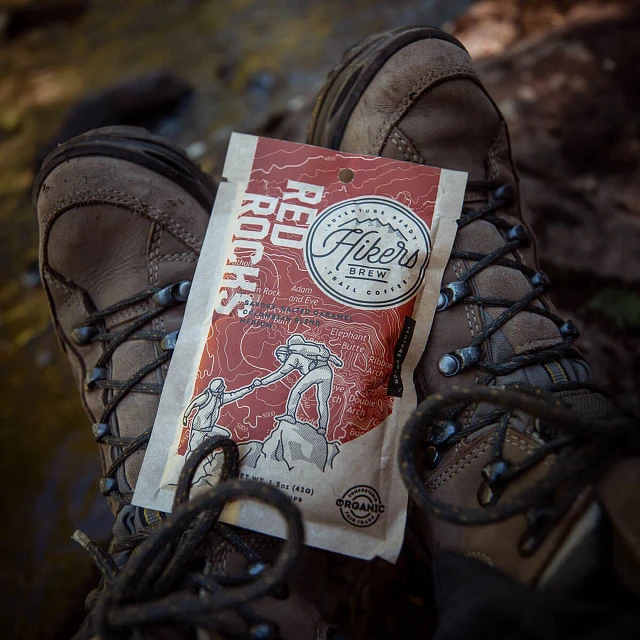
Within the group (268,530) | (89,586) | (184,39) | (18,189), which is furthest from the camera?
(184,39)

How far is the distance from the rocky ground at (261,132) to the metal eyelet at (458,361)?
23 centimetres

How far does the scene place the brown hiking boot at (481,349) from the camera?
592 millimetres

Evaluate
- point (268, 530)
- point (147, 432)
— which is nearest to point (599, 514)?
point (268, 530)

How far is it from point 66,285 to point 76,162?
0.72 ft

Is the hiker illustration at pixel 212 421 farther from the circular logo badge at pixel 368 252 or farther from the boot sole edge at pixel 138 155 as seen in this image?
the boot sole edge at pixel 138 155

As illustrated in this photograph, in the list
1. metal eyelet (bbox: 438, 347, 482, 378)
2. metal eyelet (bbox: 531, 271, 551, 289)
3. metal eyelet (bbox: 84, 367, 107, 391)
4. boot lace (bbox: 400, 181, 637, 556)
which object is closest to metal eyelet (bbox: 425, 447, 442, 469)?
boot lace (bbox: 400, 181, 637, 556)

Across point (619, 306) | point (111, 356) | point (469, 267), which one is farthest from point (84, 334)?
point (619, 306)

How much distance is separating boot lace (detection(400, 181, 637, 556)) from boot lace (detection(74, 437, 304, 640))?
19 cm

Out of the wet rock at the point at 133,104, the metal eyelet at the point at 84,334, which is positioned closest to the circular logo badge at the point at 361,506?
the metal eyelet at the point at 84,334

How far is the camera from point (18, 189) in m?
1.70

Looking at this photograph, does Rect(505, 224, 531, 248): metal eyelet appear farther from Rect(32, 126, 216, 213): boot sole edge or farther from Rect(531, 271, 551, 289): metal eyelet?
Rect(32, 126, 216, 213): boot sole edge

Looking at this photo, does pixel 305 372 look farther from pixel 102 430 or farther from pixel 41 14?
pixel 41 14

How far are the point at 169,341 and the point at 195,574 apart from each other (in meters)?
0.36

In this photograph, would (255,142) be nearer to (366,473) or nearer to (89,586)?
(366,473)
